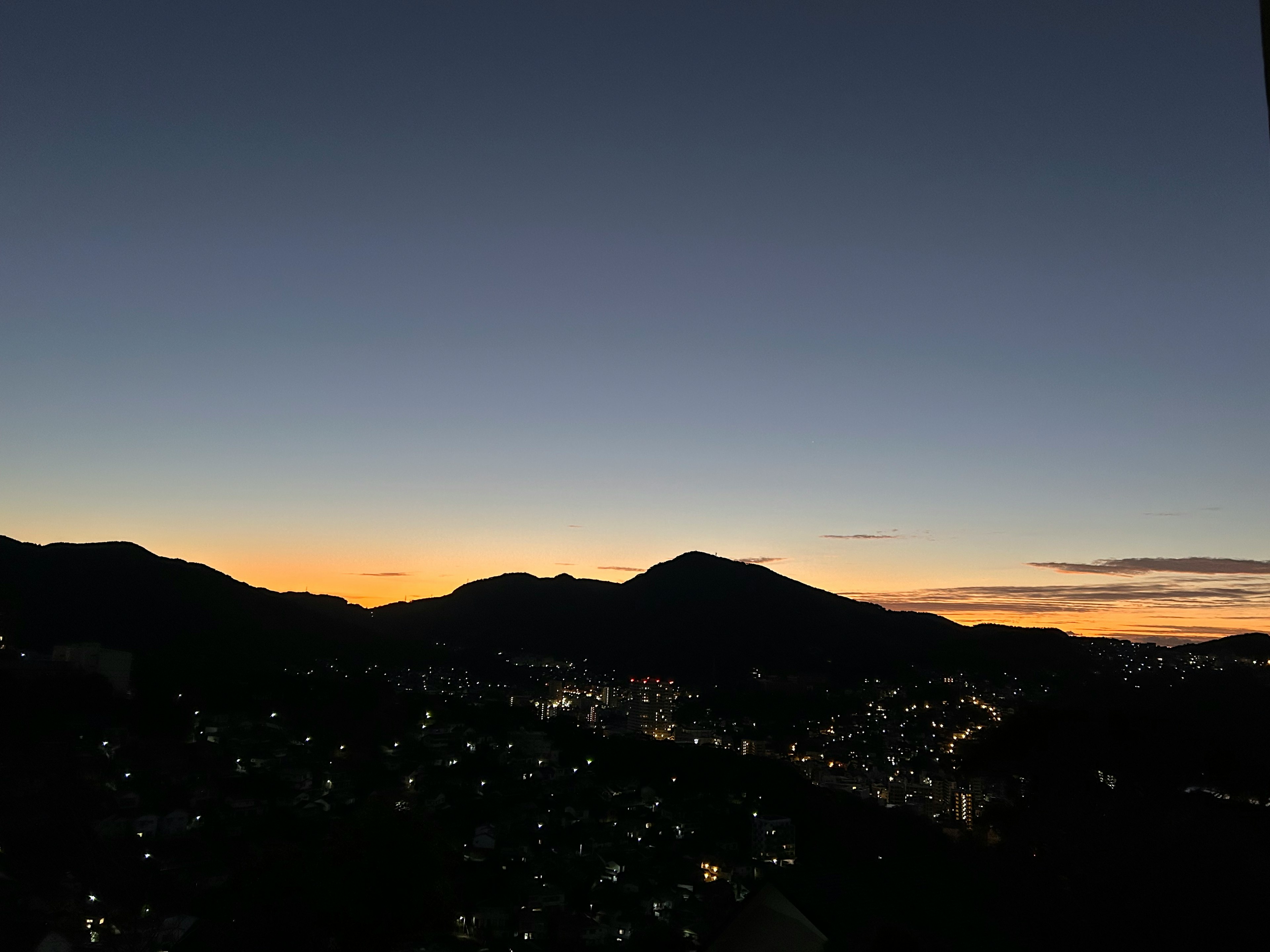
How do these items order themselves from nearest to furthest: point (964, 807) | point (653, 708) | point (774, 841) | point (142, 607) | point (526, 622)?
point (774, 841)
point (964, 807)
point (142, 607)
point (653, 708)
point (526, 622)

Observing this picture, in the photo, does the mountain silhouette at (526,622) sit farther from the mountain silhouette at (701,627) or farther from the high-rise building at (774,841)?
the high-rise building at (774,841)

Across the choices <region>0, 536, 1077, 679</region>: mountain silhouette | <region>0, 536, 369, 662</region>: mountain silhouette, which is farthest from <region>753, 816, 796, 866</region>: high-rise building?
<region>0, 536, 369, 662</region>: mountain silhouette

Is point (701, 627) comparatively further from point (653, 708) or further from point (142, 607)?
point (142, 607)

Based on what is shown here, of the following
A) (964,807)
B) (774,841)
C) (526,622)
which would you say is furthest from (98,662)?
(526,622)

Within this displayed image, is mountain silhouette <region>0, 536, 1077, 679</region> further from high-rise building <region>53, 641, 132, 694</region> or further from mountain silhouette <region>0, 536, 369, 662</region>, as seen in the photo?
high-rise building <region>53, 641, 132, 694</region>

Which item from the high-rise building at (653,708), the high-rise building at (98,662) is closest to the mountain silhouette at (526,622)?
the high-rise building at (98,662)
